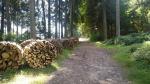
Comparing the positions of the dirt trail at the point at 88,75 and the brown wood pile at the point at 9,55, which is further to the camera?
the brown wood pile at the point at 9,55

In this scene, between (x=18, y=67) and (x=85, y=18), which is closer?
(x=18, y=67)

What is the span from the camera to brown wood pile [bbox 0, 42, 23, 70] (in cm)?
1108

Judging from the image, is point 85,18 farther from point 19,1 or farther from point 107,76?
point 107,76

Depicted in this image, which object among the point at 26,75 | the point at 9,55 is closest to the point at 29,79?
the point at 26,75

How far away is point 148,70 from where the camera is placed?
11.8 m

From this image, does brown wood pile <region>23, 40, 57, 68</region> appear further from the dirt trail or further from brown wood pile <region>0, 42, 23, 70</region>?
the dirt trail

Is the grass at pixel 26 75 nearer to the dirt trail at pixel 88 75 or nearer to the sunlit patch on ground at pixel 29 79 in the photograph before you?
the sunlit patch on ground at pixel 29 79

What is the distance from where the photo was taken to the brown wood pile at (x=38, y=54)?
12109 millimetres

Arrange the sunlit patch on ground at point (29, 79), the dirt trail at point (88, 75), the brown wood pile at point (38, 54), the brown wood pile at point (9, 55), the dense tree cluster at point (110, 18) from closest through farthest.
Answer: the sunlit patch on ground at point (29, 79) < the dirt trail at point (88, 75) < the brown wood pile at point (9, 55) < the brown wood pile at point (38, 54) < the dense tree cluster at point (110, 18)

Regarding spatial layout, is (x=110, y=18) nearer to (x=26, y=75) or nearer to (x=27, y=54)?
(x=27, y=54)

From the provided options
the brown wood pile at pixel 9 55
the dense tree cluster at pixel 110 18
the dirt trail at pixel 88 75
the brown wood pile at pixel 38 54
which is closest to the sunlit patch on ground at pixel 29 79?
the dirt trail at pixel 88 75

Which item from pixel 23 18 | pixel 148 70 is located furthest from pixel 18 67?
pixel 23 18

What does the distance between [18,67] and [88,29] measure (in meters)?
42.8

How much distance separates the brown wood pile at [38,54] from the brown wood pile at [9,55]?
62cm
